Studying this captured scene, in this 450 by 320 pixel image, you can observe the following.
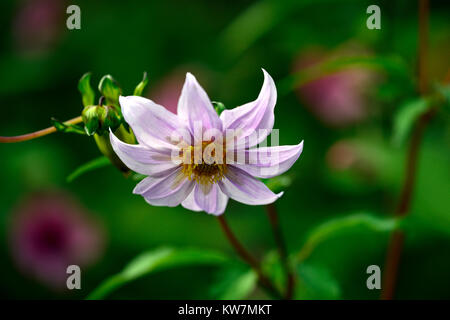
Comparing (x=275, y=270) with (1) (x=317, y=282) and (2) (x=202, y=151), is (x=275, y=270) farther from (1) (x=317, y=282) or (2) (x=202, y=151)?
(2) (x=202, y=151)

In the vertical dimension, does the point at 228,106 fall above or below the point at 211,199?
above

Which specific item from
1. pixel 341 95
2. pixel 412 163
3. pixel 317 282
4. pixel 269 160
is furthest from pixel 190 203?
pixel 341 95

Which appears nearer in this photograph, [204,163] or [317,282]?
[204,163]

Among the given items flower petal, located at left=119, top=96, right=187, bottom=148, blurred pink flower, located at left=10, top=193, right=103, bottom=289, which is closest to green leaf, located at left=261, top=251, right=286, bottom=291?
flower petal, located at left=119, top=96, right=187, bottom=148

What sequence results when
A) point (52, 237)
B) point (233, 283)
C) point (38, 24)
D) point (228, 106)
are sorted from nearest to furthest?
point (233, 283), point (228, 106), point (52, 237), point (38, 24)

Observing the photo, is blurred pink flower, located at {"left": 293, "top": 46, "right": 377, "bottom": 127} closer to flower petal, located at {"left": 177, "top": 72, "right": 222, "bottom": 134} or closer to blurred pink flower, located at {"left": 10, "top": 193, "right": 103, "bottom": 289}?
blurred pink flower, located at {"left": 10, "top": 193, "right": 103, "bottom": 289}

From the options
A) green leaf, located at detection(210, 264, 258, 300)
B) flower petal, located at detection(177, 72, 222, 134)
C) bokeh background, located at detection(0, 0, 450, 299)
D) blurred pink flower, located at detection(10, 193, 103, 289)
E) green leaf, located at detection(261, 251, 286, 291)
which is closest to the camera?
flower petal, located at detection(177, 72, 222, 134)
